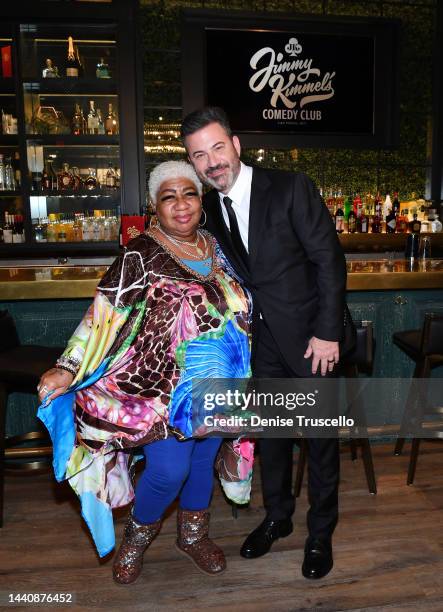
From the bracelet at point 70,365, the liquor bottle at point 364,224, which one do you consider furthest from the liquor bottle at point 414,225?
the bracelet at point 70,365

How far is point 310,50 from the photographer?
16.7 ft

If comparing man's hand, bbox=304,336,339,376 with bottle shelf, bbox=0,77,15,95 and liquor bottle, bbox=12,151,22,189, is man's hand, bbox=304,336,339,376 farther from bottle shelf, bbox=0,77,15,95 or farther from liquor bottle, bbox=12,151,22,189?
bottle shelf, bbox=0,77,15,95

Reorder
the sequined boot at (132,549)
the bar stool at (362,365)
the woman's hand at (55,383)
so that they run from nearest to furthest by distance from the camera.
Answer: the woman's hand at (55,383), the sequined boot at (132,549), the bar stool at (362,365)

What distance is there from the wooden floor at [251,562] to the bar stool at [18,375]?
0.63 feet

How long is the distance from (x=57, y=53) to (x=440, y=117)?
11.6 feet

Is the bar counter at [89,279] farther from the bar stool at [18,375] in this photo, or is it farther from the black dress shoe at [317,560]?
the black dress shoe at [317,560]

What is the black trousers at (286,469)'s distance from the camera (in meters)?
2.09

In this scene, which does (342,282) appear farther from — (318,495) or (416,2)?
(416,2)

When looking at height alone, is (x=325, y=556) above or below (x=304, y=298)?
below

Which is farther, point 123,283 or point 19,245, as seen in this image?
point 19,245

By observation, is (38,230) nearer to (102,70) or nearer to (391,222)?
(102,70)

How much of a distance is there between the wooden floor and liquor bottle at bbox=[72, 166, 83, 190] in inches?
120

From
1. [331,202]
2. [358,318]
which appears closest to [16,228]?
[331,202]

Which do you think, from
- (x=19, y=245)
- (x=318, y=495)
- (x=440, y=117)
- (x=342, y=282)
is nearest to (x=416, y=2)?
(x=440, y=117)
